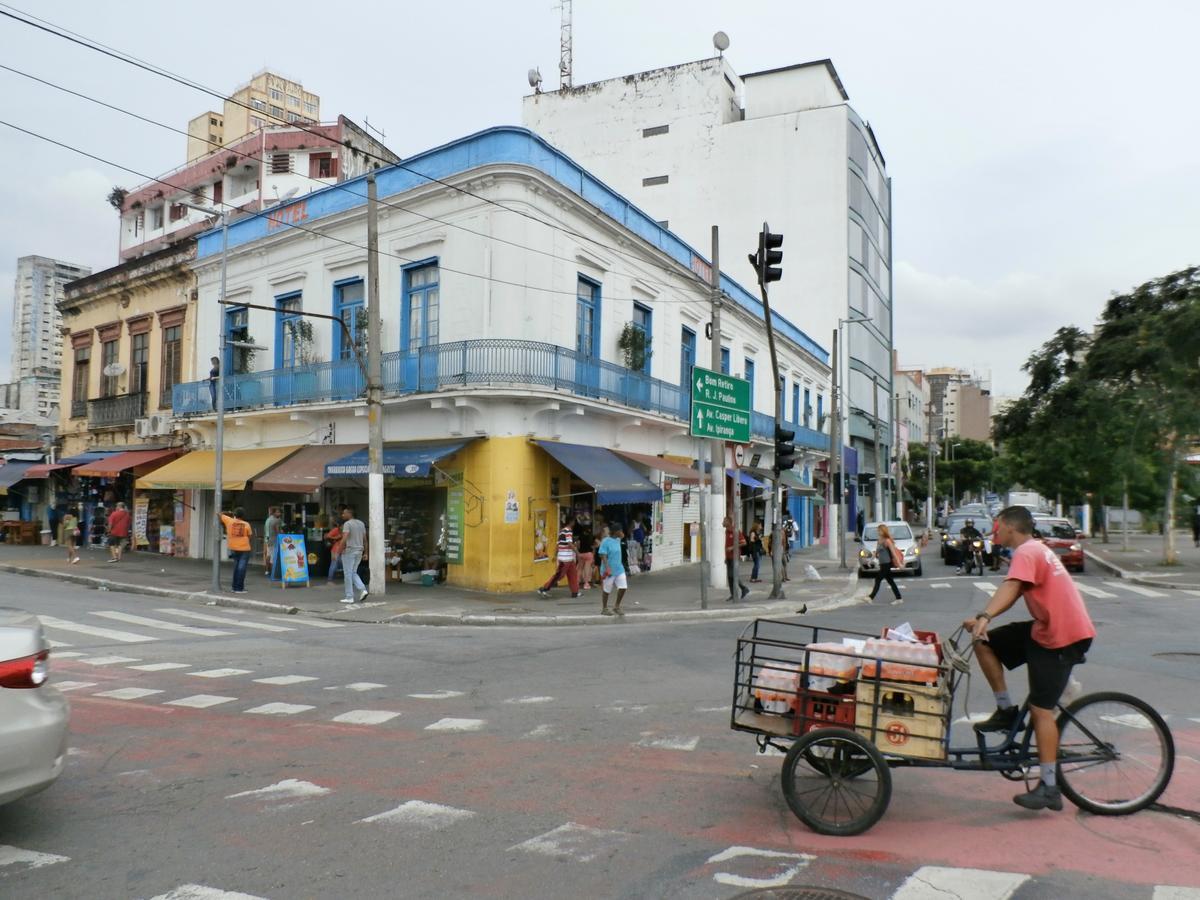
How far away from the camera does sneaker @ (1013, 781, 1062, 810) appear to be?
4742 millimetres

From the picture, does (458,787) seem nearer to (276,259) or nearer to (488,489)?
(488,489)

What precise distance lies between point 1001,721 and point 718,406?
11933mm

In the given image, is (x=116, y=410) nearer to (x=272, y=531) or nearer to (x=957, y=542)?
(x=272, y=531)

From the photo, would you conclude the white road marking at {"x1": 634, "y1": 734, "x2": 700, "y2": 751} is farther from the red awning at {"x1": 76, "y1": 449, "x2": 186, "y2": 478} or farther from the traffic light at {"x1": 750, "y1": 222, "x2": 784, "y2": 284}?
the red awning at {"x1": 76, "y1": 449, "x2": 186, "y2": 478}

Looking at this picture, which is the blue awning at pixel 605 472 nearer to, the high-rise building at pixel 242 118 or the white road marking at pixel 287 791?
the white road marking at pixel 287 791

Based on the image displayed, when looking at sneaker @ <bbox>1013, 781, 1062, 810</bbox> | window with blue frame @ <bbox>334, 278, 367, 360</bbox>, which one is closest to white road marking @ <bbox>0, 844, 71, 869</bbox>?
sneaker @ <bbox>1013, 781, 1062, 810</bbox>

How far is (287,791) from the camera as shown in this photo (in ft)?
17.3

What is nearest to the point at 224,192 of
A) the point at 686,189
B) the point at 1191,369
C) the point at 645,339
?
the point at 686,189

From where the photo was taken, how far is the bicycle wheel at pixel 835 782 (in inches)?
177

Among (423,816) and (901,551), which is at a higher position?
(901,551)

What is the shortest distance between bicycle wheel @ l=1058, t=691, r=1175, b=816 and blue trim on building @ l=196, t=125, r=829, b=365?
14.9 metres

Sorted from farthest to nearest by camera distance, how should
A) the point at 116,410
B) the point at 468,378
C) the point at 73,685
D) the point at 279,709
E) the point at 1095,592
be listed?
1. the point at 116,410
2. the point at 1095,592
3. the point at 468,378
4. the point at 73,685
5. the point at 279,709

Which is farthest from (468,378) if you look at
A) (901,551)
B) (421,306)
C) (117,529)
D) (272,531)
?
(901,551)

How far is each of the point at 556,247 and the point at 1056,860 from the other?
15870 mm
